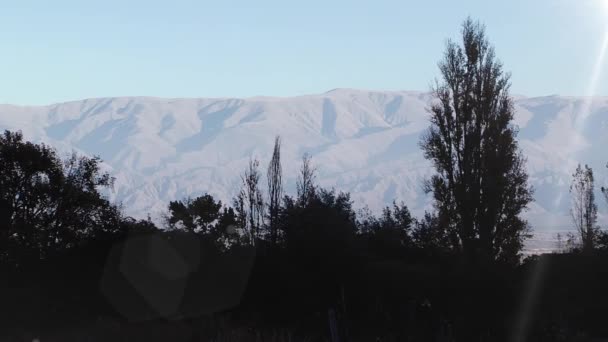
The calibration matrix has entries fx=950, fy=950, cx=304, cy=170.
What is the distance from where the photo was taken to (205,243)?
35.5 m

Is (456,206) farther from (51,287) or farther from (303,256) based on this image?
(51,287)

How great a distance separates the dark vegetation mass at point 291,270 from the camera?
94.7 feet

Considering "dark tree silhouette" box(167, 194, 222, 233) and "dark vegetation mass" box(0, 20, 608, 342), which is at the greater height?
"dark tree silhouette" box(167, 194, 222, 233)

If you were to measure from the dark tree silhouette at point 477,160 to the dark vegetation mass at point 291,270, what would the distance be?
0.30ft

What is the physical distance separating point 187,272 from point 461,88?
56.1 ft

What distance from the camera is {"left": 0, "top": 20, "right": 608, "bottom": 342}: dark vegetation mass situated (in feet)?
94.7

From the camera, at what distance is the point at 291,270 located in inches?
1266

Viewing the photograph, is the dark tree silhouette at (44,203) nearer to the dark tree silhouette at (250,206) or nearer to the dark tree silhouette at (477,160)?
the dark tree silhouette at (250,206)

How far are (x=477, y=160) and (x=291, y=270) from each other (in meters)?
12.3

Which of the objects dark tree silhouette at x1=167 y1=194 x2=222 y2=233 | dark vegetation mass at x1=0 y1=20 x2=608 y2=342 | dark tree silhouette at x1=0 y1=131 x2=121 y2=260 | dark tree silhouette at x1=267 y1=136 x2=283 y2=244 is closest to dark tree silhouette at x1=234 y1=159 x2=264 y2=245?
dark tree silhouette at x1=267 y1=136 x2=283 y2=244

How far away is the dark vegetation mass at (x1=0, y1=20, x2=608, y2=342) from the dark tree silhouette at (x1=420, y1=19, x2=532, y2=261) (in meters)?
0.09

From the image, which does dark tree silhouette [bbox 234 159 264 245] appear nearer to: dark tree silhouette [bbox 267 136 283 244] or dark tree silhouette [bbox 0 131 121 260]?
dark tree silhouette [bbox 267 136 283 244]

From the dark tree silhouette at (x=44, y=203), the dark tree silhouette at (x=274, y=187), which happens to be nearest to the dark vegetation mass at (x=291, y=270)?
the dark tree silhouette at (x=44, y=203)

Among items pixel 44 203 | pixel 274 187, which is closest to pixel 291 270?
pixel 44 203
